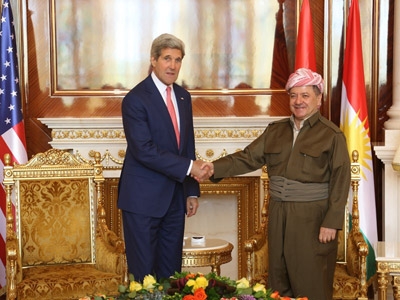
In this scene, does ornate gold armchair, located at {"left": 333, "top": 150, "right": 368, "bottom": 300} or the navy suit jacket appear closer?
the navy suit jacket

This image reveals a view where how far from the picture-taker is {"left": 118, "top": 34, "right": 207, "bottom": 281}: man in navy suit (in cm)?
416

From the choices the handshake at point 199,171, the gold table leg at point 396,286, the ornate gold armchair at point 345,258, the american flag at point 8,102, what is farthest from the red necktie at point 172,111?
the american flag at point 8,102

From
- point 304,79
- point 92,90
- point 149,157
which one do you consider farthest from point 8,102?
point 304,79

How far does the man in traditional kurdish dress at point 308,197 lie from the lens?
409 cm

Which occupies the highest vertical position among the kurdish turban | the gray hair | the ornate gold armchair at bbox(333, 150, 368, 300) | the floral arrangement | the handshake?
the gray hair

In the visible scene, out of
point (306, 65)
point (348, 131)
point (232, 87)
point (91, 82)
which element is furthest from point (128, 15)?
point (348, 131)

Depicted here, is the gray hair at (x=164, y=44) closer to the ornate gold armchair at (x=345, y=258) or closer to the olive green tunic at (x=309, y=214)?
the olive green tunic at (x=309, y=214)

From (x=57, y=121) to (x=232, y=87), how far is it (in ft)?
4.39

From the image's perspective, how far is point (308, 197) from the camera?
4129 mm

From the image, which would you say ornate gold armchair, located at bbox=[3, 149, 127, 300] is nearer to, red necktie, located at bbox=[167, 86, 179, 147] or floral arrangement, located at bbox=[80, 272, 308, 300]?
red necktie, located at bbox=[167, 86, 179, 147]

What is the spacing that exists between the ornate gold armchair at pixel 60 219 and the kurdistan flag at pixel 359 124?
1.78m

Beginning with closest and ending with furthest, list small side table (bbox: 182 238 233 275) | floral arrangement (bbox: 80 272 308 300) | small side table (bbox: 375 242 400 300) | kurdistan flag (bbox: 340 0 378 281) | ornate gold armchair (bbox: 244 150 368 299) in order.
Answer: floral arrangement (bbox: 80 272 308 300) → small side table (bbox: 375 242 400 300) → ornate gold armchair (bbox: 244 150 368 299) → small side table (bbox: 182 238 233 275) → kurdistan flag (bbox: 340 0 378 281)

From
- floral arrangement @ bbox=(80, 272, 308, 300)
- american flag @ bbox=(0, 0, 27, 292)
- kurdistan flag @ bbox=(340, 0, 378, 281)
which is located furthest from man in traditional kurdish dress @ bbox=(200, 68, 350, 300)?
american flag @ bbox=(0, 0, 27, 292)

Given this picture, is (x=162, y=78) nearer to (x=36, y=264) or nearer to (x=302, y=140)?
(x=302, y=140)
